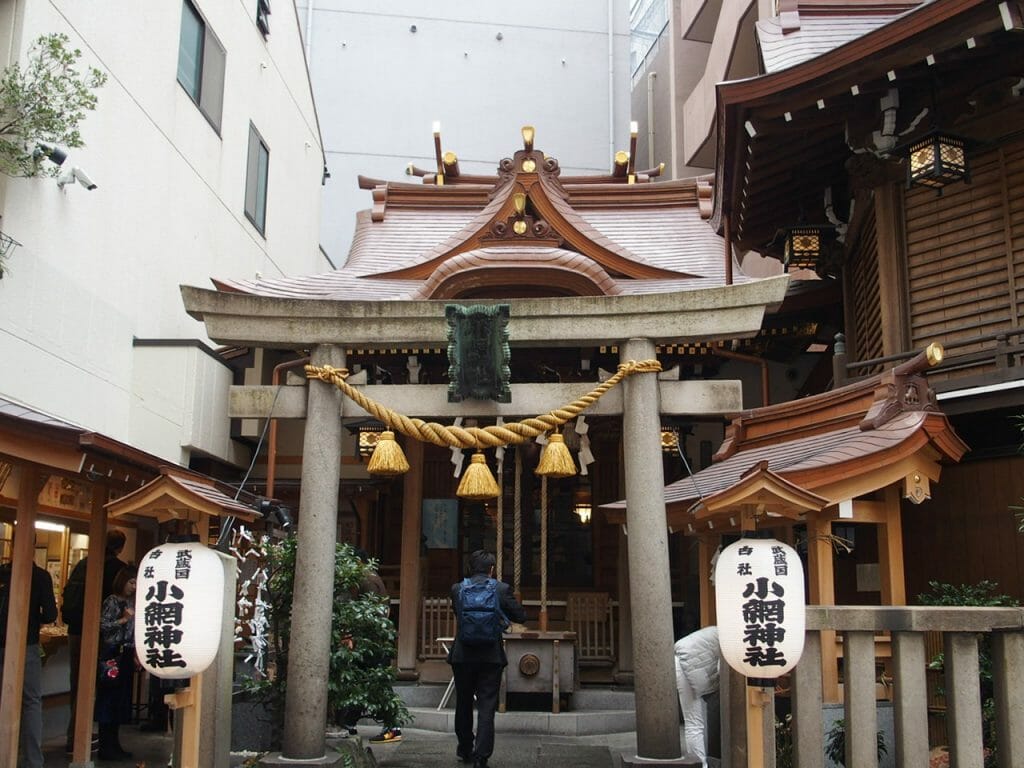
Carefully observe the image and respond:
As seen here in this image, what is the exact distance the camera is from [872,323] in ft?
Answer: 38.6

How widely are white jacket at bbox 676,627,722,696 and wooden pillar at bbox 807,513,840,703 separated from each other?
99cm

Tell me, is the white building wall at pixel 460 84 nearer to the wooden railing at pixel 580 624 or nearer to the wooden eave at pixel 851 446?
the wooden railing at pixel 580 624

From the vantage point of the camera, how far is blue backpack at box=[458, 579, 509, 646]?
8.91 meters

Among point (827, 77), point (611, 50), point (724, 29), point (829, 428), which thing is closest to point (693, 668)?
point (829, 428)

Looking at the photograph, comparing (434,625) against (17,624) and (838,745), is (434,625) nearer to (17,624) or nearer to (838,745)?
(17,624)

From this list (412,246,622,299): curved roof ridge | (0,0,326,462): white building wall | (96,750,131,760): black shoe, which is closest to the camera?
(96,750,131,760): black shoe

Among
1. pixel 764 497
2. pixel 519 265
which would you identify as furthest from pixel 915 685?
pixel 519 265

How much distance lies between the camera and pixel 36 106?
10.1 m

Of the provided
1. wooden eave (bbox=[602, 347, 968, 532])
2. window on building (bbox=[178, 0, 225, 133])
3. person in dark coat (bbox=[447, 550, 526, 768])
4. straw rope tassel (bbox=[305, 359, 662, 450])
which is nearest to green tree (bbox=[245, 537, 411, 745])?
person in dark coat (bbox=[447, 550, 526, 768])

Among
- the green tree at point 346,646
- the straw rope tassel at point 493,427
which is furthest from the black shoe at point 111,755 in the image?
the straw rope tassel at point 493,427

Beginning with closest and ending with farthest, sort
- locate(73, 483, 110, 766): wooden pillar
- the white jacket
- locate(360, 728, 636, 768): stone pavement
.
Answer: the white jacket → locate(73, 483, 110, 766): wooden pillar → locate(360, 728, 636, 768): stone pavement

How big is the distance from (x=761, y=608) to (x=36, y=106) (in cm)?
850

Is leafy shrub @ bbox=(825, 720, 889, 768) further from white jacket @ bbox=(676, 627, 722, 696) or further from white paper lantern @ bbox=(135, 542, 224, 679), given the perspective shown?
white paper lantern @ bbox=(135, 542, 224, 679)

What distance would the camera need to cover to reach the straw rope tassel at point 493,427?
8750 millimetres
